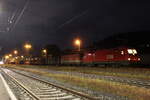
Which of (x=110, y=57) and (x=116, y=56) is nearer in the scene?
(x=116, y=56)

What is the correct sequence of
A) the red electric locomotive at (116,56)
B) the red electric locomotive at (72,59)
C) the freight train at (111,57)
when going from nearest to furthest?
the red electric locomotive at (116,56) < the freight train at (111,57) < the red electric locomotive at (72,59)

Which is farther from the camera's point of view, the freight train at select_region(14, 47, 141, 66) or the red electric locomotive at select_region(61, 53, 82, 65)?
the red electric locomotive at select_region(61, 53, 82, 65)

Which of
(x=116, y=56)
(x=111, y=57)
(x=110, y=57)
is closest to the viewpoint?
(x=116, y=56)

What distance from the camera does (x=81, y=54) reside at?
54719 mm

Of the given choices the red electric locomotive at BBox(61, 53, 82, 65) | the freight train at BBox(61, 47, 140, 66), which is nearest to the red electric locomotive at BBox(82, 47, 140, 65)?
the freight train at BBox(61, 47, 140, 66)

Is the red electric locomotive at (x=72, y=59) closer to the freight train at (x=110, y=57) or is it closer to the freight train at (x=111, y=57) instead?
the freight train at (x=110, y=57)

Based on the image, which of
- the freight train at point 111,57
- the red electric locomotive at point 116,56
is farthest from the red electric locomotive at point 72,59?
the red electric locomotive at point 116,56

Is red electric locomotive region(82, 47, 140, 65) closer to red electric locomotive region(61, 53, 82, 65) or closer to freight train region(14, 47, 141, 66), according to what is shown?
freight train region(14, 47, 141, 66)

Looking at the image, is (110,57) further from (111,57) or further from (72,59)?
(72,59)

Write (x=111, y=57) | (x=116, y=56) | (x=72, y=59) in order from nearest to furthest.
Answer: (x=116, y=56), (x=111, y=57), (x=72, y=59)

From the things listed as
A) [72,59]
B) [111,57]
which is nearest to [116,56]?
[111,57]

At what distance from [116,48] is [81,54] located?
18.3 m

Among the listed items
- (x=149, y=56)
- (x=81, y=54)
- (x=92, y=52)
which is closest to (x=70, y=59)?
(x=81, y=54)

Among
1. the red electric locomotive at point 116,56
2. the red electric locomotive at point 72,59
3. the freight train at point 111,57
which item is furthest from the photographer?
the red electric locomotive at point 72,59
